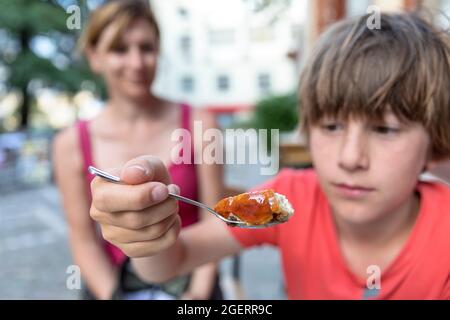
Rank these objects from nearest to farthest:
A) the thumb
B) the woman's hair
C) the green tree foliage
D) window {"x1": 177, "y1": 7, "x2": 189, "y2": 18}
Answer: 1. the thumb
2. window {"x1": 177, "y1": 7, "x2": 189, "y2": 18}
3. the woman's hair
4. the green tree foliage

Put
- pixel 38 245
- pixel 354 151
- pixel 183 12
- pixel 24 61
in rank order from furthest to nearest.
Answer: pixel 24 61 < pixel 38 245 < pixel 183 12 < pixel 354 151

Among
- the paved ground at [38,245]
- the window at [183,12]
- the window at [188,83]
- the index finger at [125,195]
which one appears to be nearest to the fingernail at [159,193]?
the index finger at [125,195]

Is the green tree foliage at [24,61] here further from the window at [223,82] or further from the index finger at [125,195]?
the index finger at [125,195]

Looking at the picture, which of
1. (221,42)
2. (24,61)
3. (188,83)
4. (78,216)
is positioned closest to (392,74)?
(221,42)

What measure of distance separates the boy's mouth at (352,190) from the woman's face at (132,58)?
1.31 feet

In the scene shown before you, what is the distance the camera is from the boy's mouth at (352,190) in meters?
0.47

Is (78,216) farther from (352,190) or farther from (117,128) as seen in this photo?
(352,190)

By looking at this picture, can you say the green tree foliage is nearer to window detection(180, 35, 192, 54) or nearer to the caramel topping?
window detection(180, 35, 192, 54)

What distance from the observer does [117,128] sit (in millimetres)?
795

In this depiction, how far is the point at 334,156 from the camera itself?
0.47m

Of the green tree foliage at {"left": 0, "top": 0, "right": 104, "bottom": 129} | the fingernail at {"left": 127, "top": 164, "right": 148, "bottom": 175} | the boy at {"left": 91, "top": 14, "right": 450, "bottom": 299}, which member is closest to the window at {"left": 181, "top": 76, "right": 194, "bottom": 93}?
the boy at {"left": 91, "top": 14, "right": 450, "bottom": 299}

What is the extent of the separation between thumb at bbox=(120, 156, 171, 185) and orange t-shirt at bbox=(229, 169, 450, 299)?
0.17 metres

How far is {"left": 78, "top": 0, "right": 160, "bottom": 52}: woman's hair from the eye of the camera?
0.78 meters

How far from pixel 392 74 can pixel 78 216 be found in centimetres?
56
